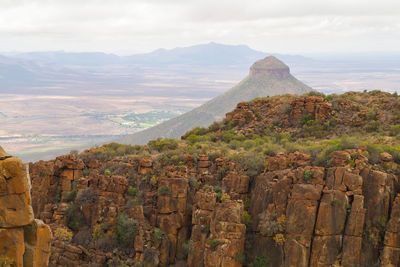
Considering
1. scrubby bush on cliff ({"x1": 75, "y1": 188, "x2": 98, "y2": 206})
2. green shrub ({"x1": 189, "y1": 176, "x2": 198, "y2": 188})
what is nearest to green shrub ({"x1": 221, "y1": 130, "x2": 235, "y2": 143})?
green shrub ({"x1": 189, "y1": 176, "x2": 198, "y2": 188})

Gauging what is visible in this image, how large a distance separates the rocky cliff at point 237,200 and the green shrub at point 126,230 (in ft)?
0.28

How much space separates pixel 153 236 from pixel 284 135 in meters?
13.8

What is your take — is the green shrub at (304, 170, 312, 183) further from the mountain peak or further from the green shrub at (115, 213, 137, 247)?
the mountain peak

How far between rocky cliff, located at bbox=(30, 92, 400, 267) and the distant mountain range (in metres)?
70.6

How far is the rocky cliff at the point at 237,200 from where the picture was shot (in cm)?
2127

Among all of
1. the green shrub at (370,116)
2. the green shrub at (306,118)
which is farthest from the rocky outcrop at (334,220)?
the green shrub at (306,118)

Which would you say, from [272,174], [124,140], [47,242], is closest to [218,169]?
[272,174]

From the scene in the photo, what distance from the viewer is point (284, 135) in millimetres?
32156

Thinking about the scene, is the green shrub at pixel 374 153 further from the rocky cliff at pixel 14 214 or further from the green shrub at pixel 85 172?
the green shrub at pixel 85 172

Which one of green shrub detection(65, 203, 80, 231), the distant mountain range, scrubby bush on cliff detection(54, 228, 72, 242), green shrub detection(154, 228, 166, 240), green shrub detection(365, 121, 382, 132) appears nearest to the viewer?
green shrub detection(154, 228, 166, 240)

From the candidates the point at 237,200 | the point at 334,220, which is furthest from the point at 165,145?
the point at 334,220

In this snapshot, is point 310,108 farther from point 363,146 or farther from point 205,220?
point 205,220

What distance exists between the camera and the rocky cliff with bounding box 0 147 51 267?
1076cm

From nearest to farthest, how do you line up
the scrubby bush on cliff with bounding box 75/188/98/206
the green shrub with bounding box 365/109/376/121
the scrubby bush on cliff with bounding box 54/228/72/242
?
1. the scrubby bush on cliff with bounding box 54/228/72/242
2. the scrubby bush on cliff with bounding box 75/188/98/206
3. the green shrub with bounding box 365/109/376/121
